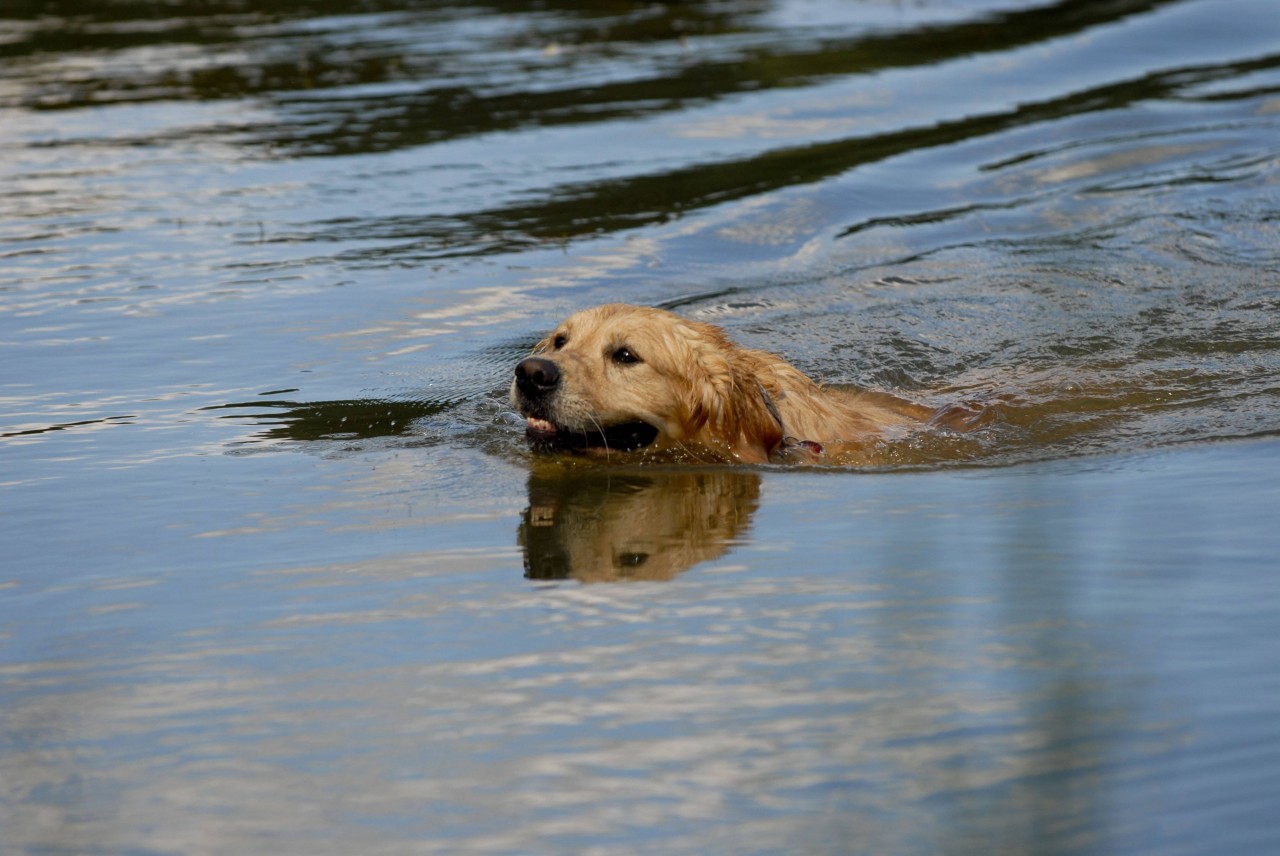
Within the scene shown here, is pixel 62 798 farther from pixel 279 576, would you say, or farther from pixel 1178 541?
pixel 1178 541

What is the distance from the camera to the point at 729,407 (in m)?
6.84

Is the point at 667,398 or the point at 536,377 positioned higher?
the point at 536,377

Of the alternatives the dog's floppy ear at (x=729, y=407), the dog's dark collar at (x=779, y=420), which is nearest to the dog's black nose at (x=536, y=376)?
the dog's floppy ear at (x=729, y=407)

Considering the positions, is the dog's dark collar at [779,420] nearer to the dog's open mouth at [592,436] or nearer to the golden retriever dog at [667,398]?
the golden retriever dog at [667,398]

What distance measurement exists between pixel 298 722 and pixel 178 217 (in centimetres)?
794

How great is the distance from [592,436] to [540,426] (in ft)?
0.80

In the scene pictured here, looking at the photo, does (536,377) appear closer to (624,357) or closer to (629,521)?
(624,357)

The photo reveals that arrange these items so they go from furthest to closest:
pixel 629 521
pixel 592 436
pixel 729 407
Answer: pixel 592 436 < pixel 729 407 < pixel 629 521

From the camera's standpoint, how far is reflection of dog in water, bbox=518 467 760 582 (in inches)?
206

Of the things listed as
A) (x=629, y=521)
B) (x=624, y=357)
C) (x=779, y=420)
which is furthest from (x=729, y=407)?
(x=629, y=521)

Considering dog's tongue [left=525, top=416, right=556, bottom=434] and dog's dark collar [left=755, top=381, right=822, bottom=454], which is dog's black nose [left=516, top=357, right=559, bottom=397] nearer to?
dog's tongue [left=525, top=416, right=556, bottom=434]

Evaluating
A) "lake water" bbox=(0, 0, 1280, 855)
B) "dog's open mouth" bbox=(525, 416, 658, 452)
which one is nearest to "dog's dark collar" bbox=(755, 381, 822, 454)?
"lake water" bbox=(0, 0, 1280, 855)

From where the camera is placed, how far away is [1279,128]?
13.2m

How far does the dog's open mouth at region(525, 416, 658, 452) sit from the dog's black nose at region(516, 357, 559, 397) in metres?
0.17
